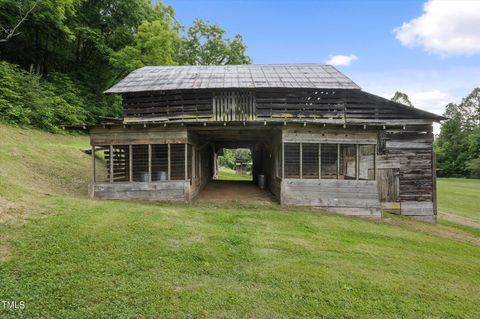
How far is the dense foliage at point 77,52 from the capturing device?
58.9 ft

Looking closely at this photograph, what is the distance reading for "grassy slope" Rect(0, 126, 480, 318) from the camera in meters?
4.12

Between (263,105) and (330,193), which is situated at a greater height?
(263,105)

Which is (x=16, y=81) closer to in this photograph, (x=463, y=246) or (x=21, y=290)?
(x=21, y=290)

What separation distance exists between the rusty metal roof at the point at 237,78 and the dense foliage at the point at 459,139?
45873mm

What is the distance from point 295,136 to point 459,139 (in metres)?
54.3

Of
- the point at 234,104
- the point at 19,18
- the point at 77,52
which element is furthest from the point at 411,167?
the point at 77,52

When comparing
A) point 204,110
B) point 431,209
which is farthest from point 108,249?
point 431,209

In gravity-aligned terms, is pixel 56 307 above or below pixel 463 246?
above

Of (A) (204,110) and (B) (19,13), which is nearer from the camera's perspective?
(A) (204,110)

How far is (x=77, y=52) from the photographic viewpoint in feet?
90.0

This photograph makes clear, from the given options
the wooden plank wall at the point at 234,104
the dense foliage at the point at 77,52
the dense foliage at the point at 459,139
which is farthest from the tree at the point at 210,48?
the dense foliage at the point at 459,139

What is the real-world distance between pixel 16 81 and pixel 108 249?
1871 centimetres

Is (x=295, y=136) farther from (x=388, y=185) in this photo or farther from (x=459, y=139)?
(x=459, y=139)

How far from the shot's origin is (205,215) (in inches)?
351
